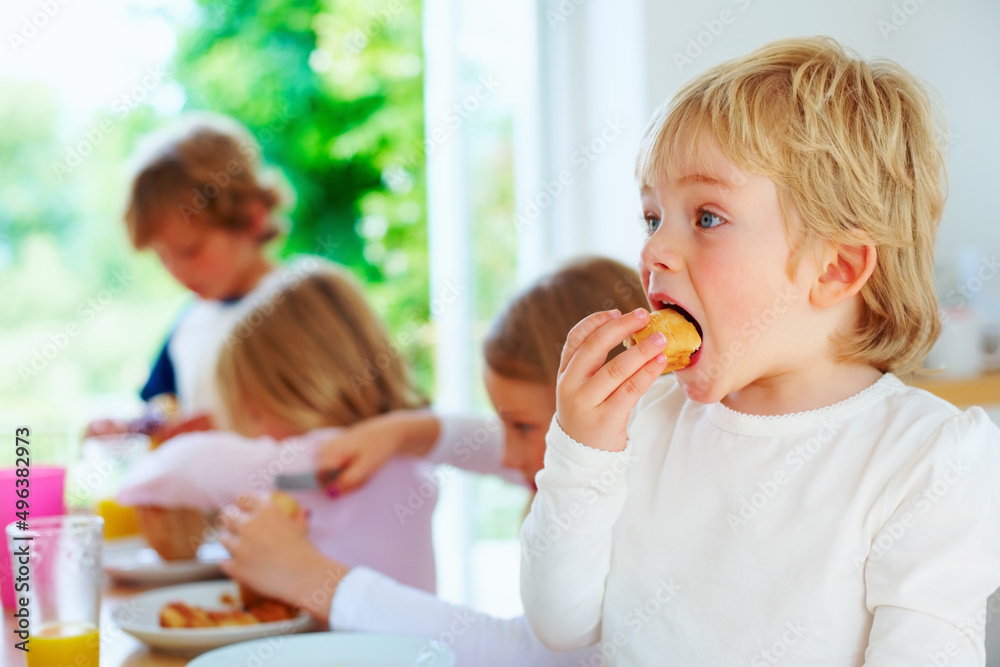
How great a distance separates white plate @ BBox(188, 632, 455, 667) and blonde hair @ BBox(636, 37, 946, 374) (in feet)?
1.77

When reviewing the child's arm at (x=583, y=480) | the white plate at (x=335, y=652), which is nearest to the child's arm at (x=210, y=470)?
the white plate at (x=335, y=652)

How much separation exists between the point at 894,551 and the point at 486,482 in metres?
2.29

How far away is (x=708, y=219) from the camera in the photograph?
835 mm

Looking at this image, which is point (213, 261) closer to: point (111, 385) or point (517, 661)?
point (517, 661)

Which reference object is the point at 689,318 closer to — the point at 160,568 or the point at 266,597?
the point at 266,597

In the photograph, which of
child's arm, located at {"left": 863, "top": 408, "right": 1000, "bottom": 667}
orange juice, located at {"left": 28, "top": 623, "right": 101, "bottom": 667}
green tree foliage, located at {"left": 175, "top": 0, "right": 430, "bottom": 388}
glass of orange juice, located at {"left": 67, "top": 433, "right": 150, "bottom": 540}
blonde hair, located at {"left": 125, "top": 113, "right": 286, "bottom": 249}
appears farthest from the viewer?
green tree foliage, located at {"left": 175, "top": 0, "right": 430, "bottom": 388}

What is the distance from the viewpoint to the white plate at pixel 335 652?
0.96m

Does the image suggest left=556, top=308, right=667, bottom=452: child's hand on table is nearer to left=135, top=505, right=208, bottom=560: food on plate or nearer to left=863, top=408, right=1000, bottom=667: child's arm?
left=863, top=408, right=1000, bottom=667: child's arm

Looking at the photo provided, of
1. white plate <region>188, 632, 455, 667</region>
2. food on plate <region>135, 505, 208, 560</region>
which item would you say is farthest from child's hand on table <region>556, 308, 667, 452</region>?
food on plate <region>135, 505, 208, 560</region>

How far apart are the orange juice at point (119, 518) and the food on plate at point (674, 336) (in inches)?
51.9

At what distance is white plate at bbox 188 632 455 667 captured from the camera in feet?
3.14

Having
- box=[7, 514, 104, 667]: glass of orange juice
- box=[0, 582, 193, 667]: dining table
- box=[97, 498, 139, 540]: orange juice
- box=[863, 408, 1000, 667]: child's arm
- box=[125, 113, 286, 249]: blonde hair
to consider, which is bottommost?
box=[97, 498, 139, 540]: orange juice

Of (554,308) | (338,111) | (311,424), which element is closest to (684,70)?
(554,308)

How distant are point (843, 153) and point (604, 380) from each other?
0.97 ft
